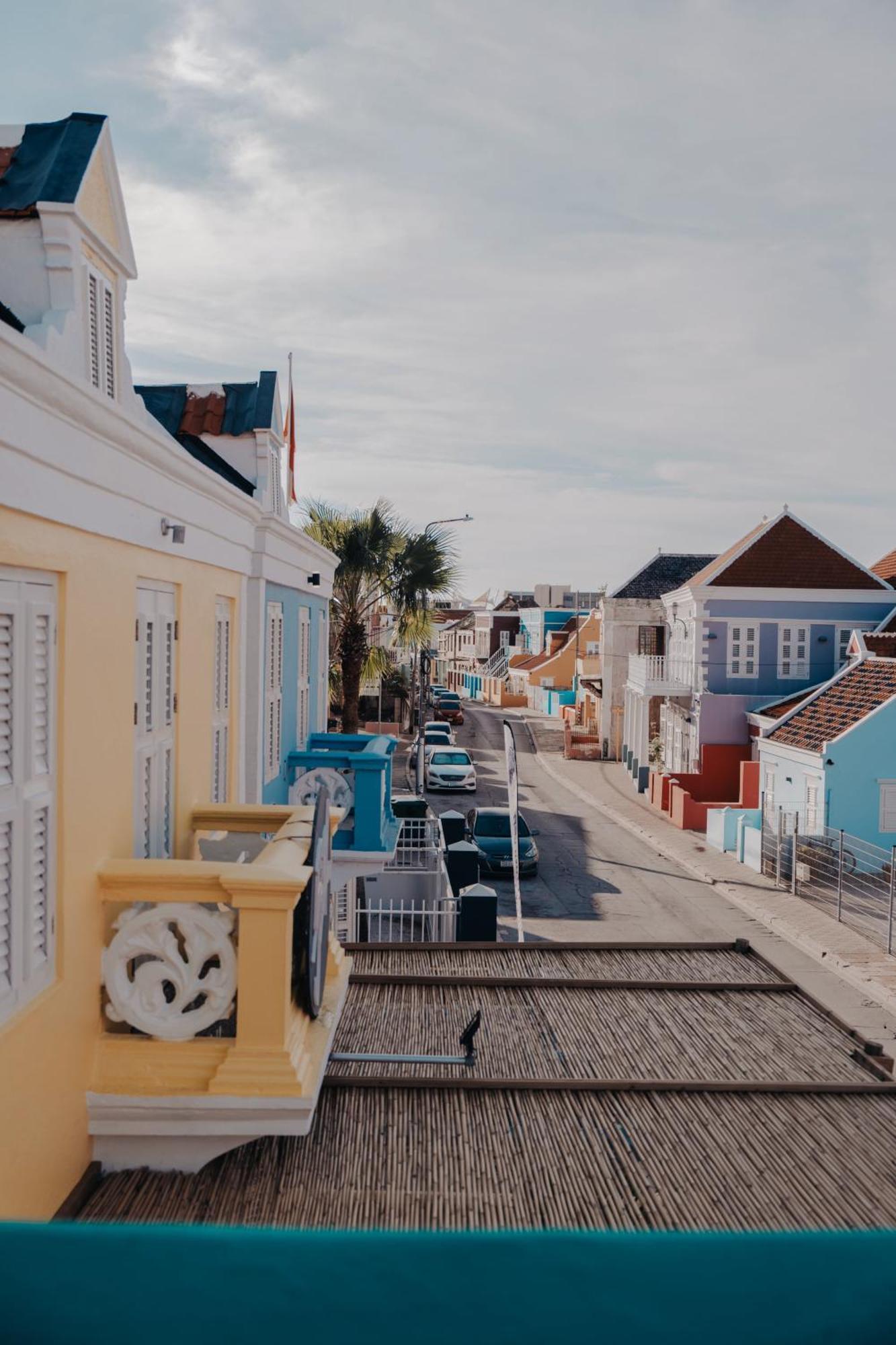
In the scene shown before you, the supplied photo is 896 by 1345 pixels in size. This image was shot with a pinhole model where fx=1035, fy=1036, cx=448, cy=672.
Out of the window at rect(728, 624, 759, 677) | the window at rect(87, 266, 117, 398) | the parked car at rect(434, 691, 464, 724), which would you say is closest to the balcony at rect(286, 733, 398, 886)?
the window at rect(87, 266, 117, 398)

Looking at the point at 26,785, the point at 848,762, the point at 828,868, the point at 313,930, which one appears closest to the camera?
the point at 26,785

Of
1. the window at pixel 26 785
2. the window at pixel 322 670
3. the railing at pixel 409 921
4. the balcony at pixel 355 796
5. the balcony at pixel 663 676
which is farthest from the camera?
the balcony at pixel 663 676

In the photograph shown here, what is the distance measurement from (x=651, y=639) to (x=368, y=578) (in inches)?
913

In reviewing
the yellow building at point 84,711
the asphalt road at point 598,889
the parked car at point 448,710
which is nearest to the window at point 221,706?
the yellow building at point 84,711

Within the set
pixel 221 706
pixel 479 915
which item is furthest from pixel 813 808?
pixel 221 706

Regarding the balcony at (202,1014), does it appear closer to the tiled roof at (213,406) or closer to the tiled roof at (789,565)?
the tiled roof at (213,406)

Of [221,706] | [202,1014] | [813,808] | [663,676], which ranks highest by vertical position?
[221,706]

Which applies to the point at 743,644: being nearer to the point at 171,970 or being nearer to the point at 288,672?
the point at 288,672

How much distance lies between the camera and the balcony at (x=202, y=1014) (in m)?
4.06

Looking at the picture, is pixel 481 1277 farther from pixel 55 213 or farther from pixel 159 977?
pixel 55 213

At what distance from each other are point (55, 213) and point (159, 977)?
12.0 ft

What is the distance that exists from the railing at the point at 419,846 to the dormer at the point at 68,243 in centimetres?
1199

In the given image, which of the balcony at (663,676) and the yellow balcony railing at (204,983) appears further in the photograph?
the balcony at (663,676)

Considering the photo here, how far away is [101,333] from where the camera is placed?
5656mm
